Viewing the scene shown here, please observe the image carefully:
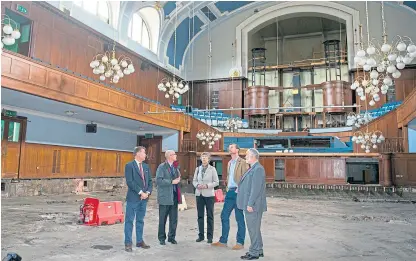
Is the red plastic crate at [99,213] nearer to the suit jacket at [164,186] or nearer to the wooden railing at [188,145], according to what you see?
the suit jacket at [164,186]

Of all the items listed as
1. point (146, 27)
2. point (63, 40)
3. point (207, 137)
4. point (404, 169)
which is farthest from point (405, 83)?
point (63, 40)

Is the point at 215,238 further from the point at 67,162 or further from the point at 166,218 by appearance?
the point at 67,162

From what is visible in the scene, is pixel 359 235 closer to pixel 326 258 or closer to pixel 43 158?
pixel 326 258

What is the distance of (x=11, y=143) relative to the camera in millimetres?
10852

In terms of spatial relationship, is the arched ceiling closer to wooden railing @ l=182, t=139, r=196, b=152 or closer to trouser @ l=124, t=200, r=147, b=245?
wooden railing @ l=182, t=139, r=196, b=152

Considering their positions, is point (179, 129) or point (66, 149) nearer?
point (66, 149)

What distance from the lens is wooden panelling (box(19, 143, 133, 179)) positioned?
37.7ft

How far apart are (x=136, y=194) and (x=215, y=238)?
5.10 ft

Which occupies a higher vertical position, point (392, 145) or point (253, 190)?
point (392, 145)

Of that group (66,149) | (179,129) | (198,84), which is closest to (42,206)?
(66,149)

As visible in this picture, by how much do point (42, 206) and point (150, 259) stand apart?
5.87 m

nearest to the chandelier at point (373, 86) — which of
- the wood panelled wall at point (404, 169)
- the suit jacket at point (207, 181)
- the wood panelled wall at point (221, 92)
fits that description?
the wood panelled wall at point (404, 169)

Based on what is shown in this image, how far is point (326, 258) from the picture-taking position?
3973 mm

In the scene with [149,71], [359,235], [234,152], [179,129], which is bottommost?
[359,235]
